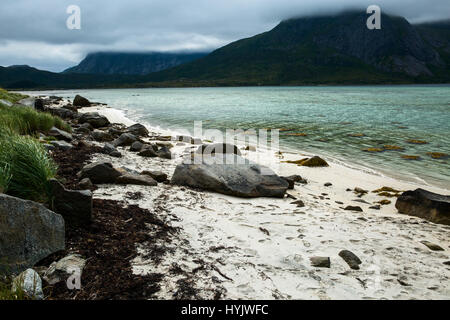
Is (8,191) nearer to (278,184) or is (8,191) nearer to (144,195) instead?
(144,195)

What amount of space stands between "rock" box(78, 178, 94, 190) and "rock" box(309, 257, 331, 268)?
17.5 ft

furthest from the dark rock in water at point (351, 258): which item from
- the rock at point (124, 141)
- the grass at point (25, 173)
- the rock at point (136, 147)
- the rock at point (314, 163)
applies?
the rock at point (124, 141)

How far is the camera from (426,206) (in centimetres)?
795

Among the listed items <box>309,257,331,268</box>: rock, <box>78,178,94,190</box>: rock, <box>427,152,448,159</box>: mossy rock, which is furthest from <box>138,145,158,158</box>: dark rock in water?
<box>427,152,448,159</box>: mossy rock

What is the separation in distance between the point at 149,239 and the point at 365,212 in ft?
20.2

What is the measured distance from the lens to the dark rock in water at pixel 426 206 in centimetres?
761

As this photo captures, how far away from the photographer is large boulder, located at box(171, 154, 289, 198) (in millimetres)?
8727

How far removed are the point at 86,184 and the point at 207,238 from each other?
350 cm

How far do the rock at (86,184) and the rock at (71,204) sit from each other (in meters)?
2.14

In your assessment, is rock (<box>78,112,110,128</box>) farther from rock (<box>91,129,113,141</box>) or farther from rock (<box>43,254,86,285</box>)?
rock (<box>43,254,86,285</box>)

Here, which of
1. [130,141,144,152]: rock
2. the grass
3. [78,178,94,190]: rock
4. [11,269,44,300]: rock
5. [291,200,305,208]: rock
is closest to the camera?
[11,269,44,300]: rock
